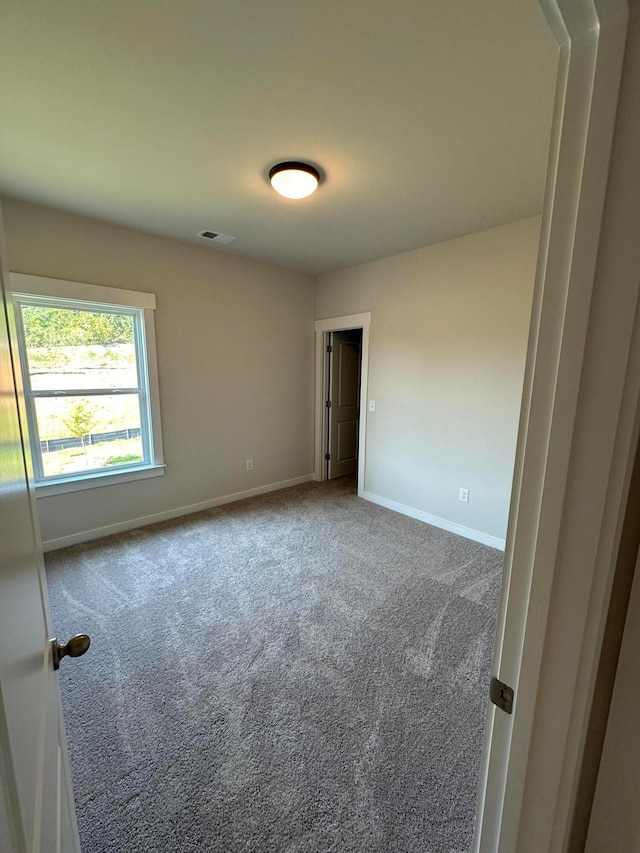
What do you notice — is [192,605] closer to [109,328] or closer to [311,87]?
[109,328]

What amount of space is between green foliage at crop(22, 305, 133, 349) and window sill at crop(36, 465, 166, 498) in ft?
3.58

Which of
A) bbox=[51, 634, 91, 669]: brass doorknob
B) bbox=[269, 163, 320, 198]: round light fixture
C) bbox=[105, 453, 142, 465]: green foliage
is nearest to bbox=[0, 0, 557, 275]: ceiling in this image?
bbox=[269, 163, 320, 198]: round light fixture

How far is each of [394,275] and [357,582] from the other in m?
2.86

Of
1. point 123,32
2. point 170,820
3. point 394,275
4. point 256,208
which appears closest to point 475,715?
point 170,820

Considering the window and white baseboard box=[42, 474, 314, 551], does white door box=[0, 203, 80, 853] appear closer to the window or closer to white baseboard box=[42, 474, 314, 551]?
white baseboard box=[42, 474, 314, 551]

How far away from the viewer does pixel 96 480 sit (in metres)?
3.06

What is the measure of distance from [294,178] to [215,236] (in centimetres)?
137

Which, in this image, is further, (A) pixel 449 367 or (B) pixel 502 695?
(A) pixel 449 367

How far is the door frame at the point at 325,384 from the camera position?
3906 mm

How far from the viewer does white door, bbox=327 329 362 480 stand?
4656 millimetres

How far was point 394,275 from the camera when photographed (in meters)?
3.56

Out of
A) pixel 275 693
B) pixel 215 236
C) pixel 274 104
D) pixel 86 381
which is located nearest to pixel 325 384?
pixel 215 236

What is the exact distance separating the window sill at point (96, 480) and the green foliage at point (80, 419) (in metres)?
0.36

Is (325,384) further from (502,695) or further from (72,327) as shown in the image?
(502,695)
